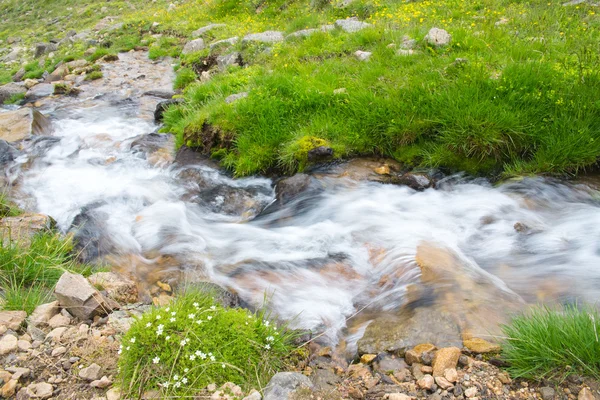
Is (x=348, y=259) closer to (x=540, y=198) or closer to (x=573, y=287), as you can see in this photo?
(x=573, y=287)

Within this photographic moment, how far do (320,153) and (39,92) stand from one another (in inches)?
350

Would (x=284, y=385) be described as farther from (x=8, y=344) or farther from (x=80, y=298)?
(x=8, y=344)

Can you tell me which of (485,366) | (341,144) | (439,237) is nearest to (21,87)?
(341,144)

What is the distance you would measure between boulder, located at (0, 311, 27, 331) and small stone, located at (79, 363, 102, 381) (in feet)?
2.72

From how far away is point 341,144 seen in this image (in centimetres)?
644

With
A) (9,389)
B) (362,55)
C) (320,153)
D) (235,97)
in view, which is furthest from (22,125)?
(9,389)

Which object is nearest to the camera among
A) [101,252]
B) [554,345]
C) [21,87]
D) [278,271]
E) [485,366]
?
[554,345]

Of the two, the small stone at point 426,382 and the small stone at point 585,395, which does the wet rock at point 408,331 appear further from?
the small stone at point 585,395

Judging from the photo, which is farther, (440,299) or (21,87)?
(21,87)

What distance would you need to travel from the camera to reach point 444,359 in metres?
3.03

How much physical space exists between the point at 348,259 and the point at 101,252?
9.40 feet

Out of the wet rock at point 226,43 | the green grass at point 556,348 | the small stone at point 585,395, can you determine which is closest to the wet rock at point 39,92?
the wet rock at point 226,43

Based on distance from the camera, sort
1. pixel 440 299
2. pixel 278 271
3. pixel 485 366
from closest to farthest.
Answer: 1. pixel 485 366
2. pixel 440 299
3. pixel 278 271

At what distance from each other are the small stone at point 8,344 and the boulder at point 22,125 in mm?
6292
